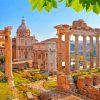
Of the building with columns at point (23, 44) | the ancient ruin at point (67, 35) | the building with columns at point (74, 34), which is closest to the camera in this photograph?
the ancient ruin at point (67, 35)

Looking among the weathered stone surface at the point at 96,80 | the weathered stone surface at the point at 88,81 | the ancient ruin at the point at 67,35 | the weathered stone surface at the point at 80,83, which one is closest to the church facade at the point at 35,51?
the ancient ruin at the point at 67,35

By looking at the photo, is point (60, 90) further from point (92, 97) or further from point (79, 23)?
point (79, 23)

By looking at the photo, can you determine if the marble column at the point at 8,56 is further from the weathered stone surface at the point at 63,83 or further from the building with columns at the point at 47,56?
the building with columns at the point at 47,56

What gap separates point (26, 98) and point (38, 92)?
3.00 m

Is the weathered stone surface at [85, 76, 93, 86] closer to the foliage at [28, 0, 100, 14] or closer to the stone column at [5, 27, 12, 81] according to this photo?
the stone column at [5, 27, 12, 81]

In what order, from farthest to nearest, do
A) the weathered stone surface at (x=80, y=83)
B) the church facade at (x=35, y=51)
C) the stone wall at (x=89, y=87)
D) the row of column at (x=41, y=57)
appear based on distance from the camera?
1. the row of column at (x=41, y=57)
2. the church facade at (x=35, y=51)
3. the weathered stone surface at (x=80, y=83)
4. the stone wall at (x=89, y=87)

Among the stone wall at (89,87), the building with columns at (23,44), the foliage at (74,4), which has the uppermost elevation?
the building with columns at (23,44)

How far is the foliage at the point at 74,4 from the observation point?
267 cm

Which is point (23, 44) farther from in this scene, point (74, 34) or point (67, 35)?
point (67, 35)

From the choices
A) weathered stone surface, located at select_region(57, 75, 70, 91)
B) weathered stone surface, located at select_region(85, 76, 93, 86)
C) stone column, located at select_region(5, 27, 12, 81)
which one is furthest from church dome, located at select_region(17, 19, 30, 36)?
weathered stone surface, located at select_region(85, 76, 93, 86)

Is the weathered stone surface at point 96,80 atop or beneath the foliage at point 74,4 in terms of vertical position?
beneath

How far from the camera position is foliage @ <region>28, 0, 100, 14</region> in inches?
105

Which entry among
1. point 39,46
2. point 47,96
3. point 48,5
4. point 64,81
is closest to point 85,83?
point 64,81

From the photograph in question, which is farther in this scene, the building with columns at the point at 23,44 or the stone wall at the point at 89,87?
the building with columns at the point at 23,44
